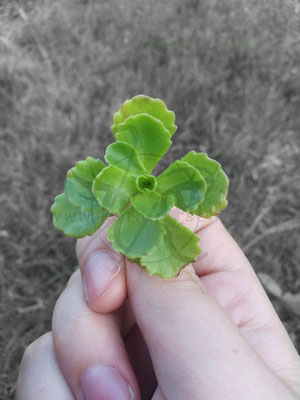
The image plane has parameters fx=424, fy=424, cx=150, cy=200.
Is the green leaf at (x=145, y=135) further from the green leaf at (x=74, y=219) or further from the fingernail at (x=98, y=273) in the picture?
the fingernail at (x=98, y=273)

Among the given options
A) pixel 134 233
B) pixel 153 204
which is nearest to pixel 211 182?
pixel 153 204

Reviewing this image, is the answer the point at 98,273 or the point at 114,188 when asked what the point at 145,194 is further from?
the point at 98,273

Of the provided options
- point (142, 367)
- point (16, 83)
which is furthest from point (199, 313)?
point (16, 83)

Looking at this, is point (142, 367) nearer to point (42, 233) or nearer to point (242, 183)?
point (42, 233)

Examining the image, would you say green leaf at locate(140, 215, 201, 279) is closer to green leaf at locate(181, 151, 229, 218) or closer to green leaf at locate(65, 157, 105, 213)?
green leaf at locate(181, 151, 229, 218)

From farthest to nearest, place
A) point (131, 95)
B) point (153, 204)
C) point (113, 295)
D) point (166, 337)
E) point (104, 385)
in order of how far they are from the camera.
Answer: point (131, 95) → point (113, 295) → point (104, 385) → point (166, 337) → point (153, 204)

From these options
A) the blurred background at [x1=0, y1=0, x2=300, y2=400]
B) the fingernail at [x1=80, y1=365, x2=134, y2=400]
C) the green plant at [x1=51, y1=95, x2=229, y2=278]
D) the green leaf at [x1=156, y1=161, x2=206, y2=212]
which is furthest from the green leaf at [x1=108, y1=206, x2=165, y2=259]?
the blurred background at [x1=0, y1=0, x2=300, y2=400]
